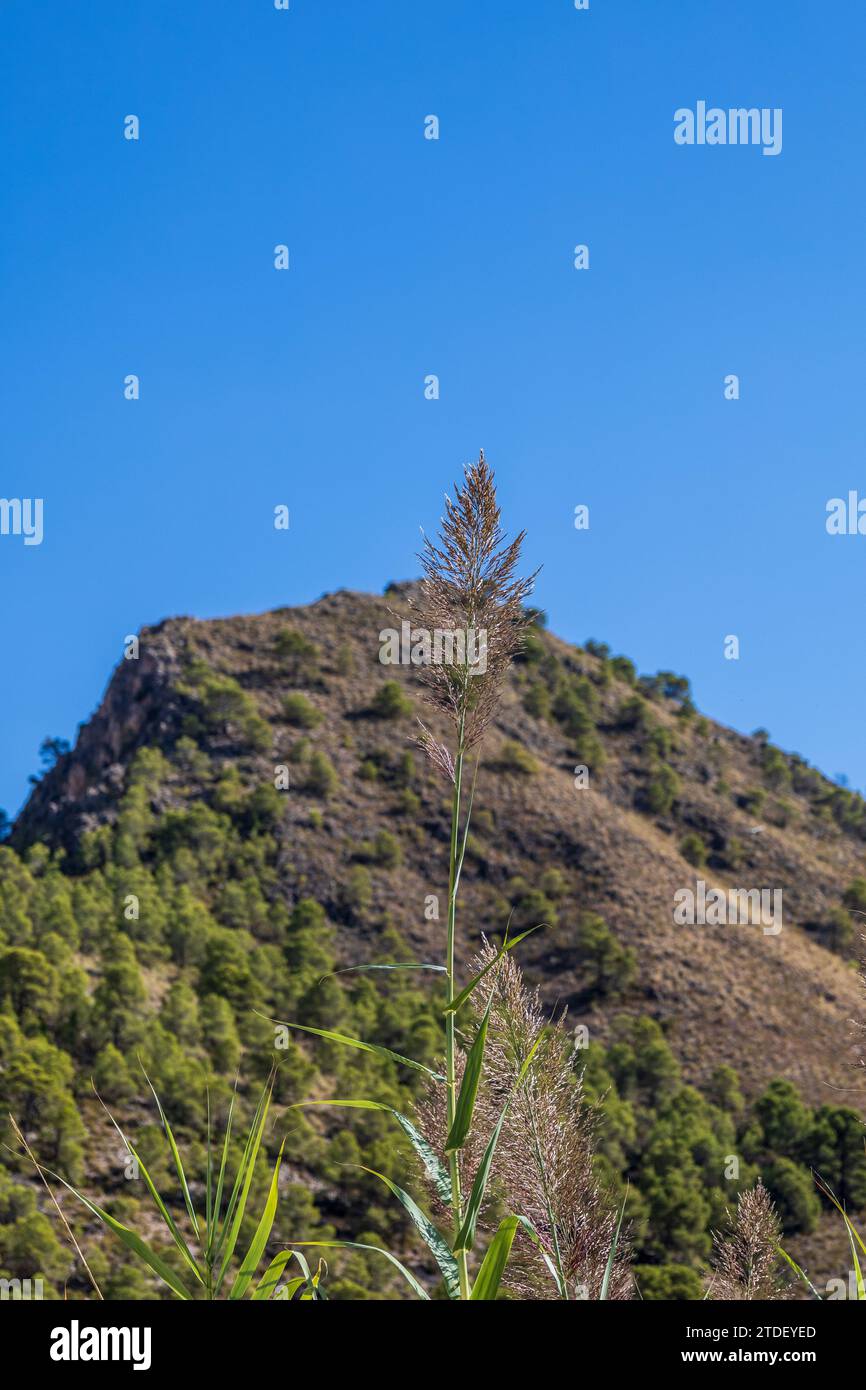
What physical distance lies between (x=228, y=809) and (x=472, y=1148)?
222ft

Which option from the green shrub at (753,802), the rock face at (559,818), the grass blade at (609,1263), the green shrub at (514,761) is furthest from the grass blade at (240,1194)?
the green shrub at (753,802)

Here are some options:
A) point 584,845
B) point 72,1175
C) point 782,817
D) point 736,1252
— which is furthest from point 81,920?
point 736,1252

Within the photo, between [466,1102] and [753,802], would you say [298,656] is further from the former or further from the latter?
[466,1102]

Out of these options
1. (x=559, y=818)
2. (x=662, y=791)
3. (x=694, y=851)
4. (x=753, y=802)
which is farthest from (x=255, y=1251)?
(x=753, y=802)

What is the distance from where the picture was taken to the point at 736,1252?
3.38 m

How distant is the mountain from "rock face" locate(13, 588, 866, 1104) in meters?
0.17

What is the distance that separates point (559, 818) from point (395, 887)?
1042cm

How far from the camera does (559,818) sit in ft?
244

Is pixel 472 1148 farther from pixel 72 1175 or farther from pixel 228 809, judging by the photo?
pixel 228 809

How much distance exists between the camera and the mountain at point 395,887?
4409 cm

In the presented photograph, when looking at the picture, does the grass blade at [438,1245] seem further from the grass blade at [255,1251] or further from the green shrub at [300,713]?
the green shrub at [300,713]

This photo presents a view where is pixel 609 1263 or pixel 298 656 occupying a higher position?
pixel 298 656

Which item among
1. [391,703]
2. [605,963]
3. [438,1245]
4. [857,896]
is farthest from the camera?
[391,703]

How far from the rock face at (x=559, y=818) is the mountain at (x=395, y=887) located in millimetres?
172
